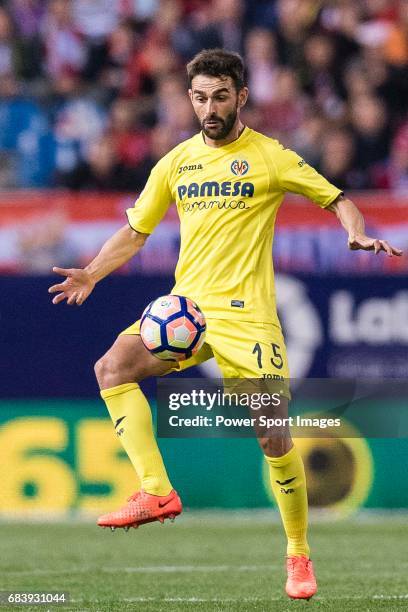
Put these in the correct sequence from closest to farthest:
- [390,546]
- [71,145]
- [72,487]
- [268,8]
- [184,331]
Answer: [184,331], [390,546], [72,487], [71,145], [268,8]

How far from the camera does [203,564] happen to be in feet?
31.0

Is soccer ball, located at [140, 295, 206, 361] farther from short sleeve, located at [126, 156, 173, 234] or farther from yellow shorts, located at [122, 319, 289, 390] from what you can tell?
short sleeve, located at [126, 156, 173, 234]

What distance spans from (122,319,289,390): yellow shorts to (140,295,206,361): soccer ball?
11 centimetres

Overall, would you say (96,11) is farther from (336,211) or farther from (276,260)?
(336,211)

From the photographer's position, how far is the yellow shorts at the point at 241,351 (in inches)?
287

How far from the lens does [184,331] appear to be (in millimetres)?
7082

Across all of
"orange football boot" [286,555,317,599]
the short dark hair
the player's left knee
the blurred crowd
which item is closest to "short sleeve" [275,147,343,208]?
the short dark hair

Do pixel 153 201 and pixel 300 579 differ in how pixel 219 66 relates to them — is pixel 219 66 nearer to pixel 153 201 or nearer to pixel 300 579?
pixel 153 201

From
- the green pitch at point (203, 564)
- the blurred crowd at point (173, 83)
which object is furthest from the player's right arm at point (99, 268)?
the blurred crowd at point (173, 83)

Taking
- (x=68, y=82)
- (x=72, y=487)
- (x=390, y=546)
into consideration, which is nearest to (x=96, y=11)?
(x=68, y=82)

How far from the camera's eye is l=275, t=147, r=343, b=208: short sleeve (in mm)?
7406

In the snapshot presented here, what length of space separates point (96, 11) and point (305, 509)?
29.2 ft

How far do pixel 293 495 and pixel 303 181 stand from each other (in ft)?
5.47

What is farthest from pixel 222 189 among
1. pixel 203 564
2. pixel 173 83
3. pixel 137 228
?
pixel 173 83
